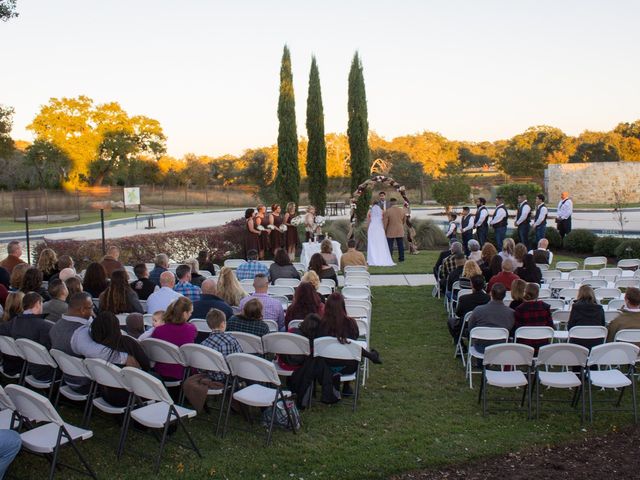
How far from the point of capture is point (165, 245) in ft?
54.1

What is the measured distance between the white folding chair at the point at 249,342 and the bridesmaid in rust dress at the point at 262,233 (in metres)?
10.1

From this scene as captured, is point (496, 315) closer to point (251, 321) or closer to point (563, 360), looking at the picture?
point (563, 360)

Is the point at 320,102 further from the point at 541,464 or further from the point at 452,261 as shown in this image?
the point at 541,464

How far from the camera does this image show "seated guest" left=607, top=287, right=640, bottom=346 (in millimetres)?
6645

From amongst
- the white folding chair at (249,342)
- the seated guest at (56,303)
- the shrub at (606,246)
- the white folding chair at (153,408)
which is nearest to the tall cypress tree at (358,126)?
the shrub at (606,246)

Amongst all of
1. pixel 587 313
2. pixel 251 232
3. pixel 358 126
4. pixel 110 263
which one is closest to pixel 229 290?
pixel 110 263

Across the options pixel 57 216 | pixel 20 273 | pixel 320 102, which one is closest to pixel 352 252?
pixel 20 273

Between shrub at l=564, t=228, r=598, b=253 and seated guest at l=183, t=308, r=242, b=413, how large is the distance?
14.5 metres

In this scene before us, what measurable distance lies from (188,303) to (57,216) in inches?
1404

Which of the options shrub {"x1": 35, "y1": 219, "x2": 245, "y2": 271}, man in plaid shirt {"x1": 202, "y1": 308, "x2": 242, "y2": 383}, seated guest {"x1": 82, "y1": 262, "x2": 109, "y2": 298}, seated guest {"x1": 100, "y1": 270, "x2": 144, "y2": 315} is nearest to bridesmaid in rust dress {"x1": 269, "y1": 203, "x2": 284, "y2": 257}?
shrub {"x1": 35, "y1": 219, "x2": 245, "y2": 271}

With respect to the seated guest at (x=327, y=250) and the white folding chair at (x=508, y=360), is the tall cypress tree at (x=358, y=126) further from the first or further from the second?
the white folding chair at (x=508, y=360)

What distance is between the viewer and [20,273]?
8172 mm

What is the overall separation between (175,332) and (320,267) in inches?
158

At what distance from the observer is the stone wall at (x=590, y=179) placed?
48094 mm
